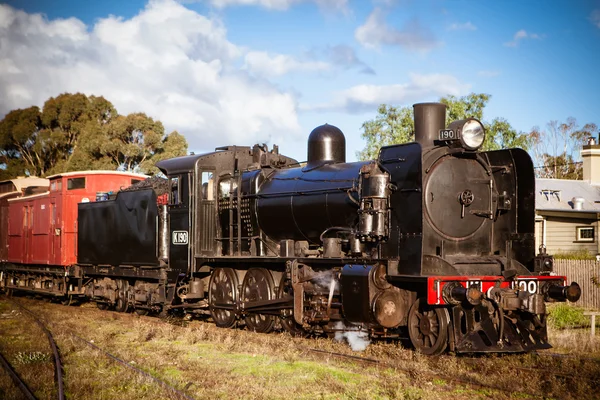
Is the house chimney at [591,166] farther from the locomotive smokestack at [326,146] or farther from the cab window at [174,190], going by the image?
the cab window at [174,190]

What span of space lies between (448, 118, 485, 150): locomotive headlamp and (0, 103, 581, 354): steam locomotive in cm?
2

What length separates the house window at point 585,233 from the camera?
29.2m

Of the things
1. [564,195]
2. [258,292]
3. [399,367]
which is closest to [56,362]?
[258,292]

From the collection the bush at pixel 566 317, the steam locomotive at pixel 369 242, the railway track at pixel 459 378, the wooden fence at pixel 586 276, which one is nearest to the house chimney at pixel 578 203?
the wooden fence at pixel 586 276

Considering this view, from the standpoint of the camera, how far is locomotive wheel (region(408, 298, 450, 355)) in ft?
33.9

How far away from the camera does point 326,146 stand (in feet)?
44.8

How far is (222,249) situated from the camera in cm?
1535

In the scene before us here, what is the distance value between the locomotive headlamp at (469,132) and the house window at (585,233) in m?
20.7

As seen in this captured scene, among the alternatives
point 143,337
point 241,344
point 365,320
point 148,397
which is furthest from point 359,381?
point 143,337

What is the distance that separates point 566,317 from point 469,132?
332 inches

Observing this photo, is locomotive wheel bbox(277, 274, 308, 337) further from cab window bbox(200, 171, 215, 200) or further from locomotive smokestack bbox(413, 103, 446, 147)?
locomotive smokestack bbox(413, 103, 446, 147)

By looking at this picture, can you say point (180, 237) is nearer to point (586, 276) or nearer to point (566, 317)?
point (566, 317)

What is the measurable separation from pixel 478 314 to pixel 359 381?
8.16ft

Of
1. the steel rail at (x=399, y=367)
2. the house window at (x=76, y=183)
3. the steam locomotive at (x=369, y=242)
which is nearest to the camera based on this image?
the steel rail at (x=399, y=367)
